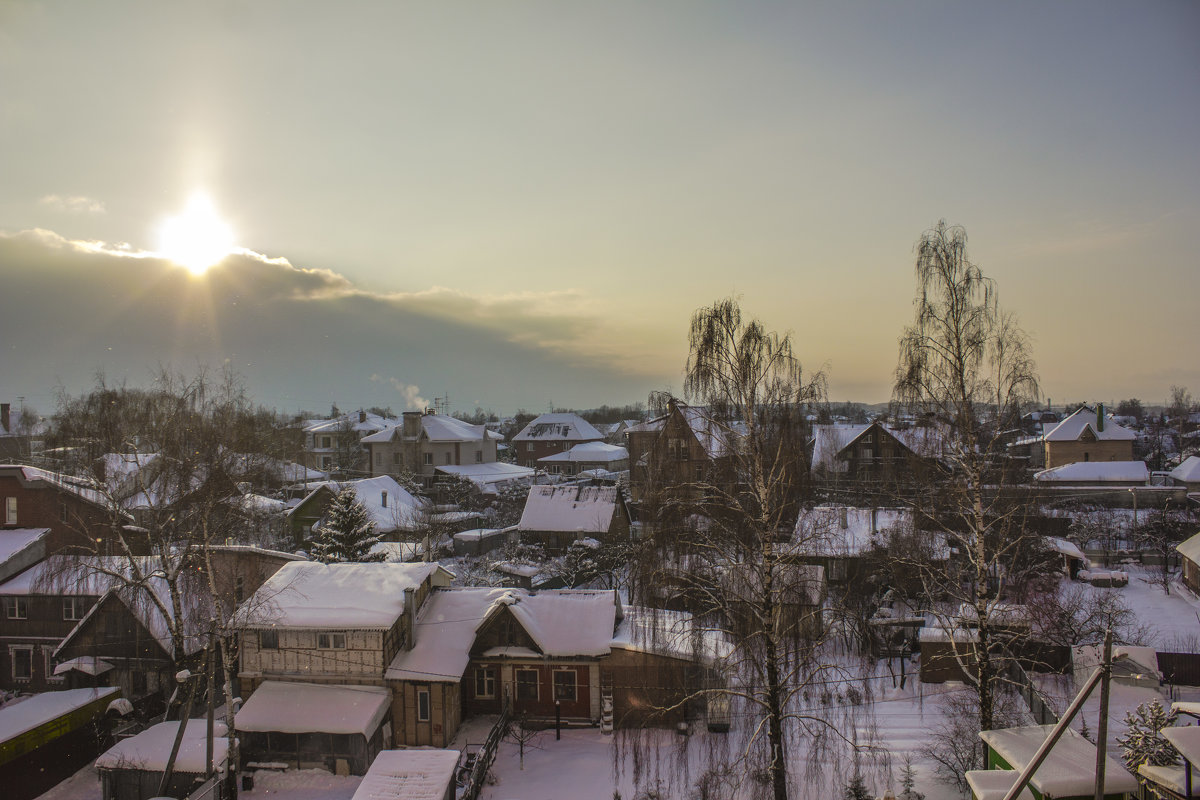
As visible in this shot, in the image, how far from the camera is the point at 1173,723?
1136 centimetres

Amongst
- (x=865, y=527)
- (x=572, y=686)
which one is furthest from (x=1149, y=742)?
(x=865, y=527)

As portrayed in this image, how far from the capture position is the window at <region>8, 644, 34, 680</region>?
23.6 m

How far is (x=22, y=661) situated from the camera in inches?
935

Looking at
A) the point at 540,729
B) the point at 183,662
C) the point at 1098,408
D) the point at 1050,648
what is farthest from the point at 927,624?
the point at 1098,408

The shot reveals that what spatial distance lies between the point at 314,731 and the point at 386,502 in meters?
23.0

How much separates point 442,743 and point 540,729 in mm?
3077

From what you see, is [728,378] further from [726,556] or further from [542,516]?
[542,516]

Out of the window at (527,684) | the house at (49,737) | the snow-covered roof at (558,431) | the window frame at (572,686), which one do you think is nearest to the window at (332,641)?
the window at (527,684)

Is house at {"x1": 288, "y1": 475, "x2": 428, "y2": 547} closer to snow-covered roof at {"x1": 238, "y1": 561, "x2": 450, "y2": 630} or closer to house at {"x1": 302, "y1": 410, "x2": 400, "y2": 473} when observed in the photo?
snow-covered roof at {"x1": 238, "y1": 561, "x2": 450, "y2": 630}

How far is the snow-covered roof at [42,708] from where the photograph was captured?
17578mm

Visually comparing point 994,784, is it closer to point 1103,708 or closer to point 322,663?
Result: point 1103,708

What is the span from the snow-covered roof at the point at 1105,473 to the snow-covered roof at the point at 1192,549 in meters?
17.2

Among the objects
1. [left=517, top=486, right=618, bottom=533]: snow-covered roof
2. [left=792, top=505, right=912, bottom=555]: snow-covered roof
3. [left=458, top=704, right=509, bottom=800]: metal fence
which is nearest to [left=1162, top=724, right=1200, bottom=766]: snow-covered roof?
[left=792, top=505, right=912, bottom=555]: snow-covered roof

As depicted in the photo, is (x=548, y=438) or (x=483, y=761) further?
(x=548, y=438)
